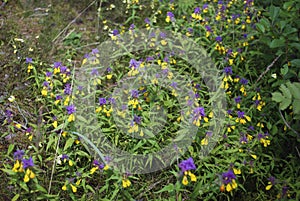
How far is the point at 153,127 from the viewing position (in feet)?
8.24

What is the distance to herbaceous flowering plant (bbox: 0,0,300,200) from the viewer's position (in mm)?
2205

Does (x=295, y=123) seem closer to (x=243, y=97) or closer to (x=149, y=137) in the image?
(x=243, y=97)

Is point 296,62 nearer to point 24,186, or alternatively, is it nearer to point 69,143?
point 69,143

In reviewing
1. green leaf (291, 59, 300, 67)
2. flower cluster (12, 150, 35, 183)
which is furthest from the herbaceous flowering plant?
green leaf (291, 59, 300, 67)

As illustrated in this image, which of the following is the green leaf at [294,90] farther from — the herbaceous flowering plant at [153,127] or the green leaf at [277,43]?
the green leaf at [277,43]

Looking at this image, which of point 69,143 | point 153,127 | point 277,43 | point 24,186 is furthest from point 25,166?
point 277,43

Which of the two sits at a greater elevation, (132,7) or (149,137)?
(132,7)

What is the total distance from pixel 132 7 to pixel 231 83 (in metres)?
1.28

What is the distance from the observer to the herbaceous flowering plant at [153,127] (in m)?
2.21

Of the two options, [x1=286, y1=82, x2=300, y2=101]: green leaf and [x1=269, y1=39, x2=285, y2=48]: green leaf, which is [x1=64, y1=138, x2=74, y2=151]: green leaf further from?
[x1=269, y1=39, x2=285, y2=48]: green leaf

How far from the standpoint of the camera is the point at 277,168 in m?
2.43

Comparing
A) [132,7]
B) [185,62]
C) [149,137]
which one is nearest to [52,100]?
[149,137]

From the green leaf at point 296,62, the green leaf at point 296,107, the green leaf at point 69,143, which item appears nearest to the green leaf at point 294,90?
the green leaf at point 296,107

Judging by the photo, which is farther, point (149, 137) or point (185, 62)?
point (185, 62)
